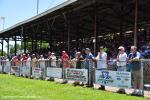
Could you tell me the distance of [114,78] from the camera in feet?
55.3

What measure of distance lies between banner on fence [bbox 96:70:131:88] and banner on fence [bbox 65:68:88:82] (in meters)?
1.23

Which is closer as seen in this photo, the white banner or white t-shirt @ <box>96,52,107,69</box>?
white t-shirt @ <box>96,52,107,69</box>

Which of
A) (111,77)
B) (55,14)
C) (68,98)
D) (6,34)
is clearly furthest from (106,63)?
(6,34)

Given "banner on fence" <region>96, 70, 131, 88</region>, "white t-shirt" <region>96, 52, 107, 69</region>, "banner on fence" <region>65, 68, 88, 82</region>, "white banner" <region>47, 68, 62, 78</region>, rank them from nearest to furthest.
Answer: "banner on fence" <region>96, 70, 131, 88</region> < "white t-shirt" <region>96, 52, 107, 69</region> < "banner on fence" <region>65, 68, 88, 82</region> < "white banner" <region>47, 68, 62, 78</region>

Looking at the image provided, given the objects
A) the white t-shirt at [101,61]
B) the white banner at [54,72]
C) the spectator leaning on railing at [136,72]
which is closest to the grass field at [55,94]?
the spectator leaning on railing at [136,72]

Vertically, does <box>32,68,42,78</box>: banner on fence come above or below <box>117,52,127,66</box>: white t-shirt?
below

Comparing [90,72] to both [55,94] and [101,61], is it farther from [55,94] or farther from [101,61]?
[55,94]

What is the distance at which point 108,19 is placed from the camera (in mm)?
36625

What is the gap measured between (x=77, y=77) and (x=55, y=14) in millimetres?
12696

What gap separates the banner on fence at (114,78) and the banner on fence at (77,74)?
1232 mm

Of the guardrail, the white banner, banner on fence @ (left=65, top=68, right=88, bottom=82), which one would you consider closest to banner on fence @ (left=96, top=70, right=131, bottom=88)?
the guardrail

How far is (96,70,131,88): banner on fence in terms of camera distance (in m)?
15.9

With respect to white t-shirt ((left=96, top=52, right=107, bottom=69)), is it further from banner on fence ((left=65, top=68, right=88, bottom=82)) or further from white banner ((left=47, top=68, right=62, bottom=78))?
white banner ((left=47, top=68, right=62, bottom=78))

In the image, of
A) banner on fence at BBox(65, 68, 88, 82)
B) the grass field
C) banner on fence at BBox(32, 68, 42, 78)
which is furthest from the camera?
banner on fence at BBox(32, 68, 42, 78)
